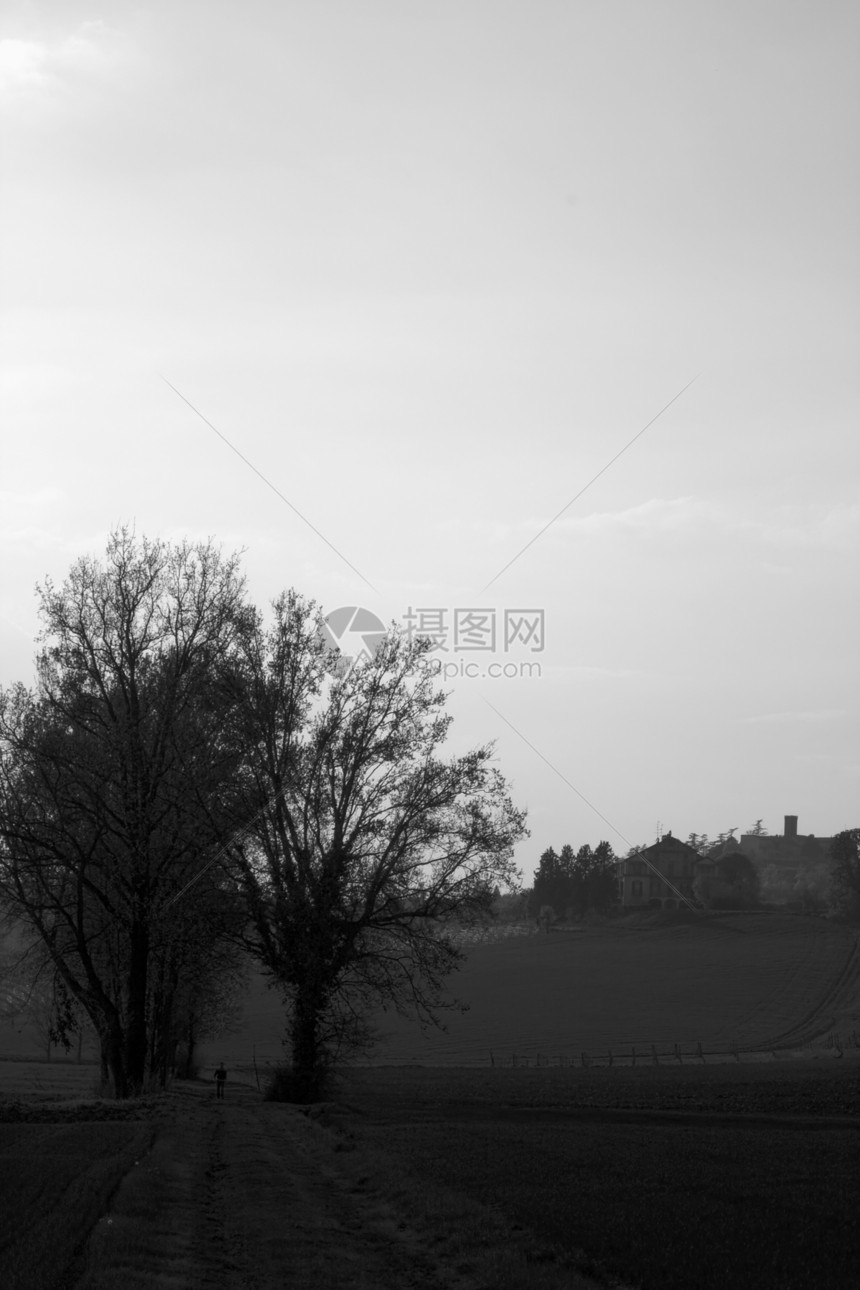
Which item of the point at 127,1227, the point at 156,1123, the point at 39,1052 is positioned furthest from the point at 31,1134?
the point at 39,1052

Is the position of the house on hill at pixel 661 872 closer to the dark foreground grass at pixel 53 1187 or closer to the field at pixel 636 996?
the field at pixel 636 996

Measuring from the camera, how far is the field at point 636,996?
249ft

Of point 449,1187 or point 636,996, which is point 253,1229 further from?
point 636,996

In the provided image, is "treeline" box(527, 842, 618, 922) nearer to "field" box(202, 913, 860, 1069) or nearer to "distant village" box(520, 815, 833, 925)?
"distant village" box(520, 815, 833, 925)

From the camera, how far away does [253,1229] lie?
536 inches

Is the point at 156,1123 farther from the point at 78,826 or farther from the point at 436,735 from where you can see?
the point at 436,735

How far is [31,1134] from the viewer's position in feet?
72.3

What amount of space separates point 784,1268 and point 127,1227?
278 inches

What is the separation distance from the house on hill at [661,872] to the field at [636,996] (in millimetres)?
14833

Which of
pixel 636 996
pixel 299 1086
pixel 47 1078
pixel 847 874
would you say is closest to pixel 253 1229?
pixel 299 1086

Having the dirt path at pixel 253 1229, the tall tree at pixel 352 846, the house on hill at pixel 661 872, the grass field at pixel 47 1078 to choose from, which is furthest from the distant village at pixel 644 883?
the dirt path at pixel 253 1229

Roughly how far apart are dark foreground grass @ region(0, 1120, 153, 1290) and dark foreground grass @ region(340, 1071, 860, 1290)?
457 cm

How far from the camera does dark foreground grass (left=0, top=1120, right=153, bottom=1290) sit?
37.0 feet

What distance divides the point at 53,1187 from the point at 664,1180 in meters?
8.42
